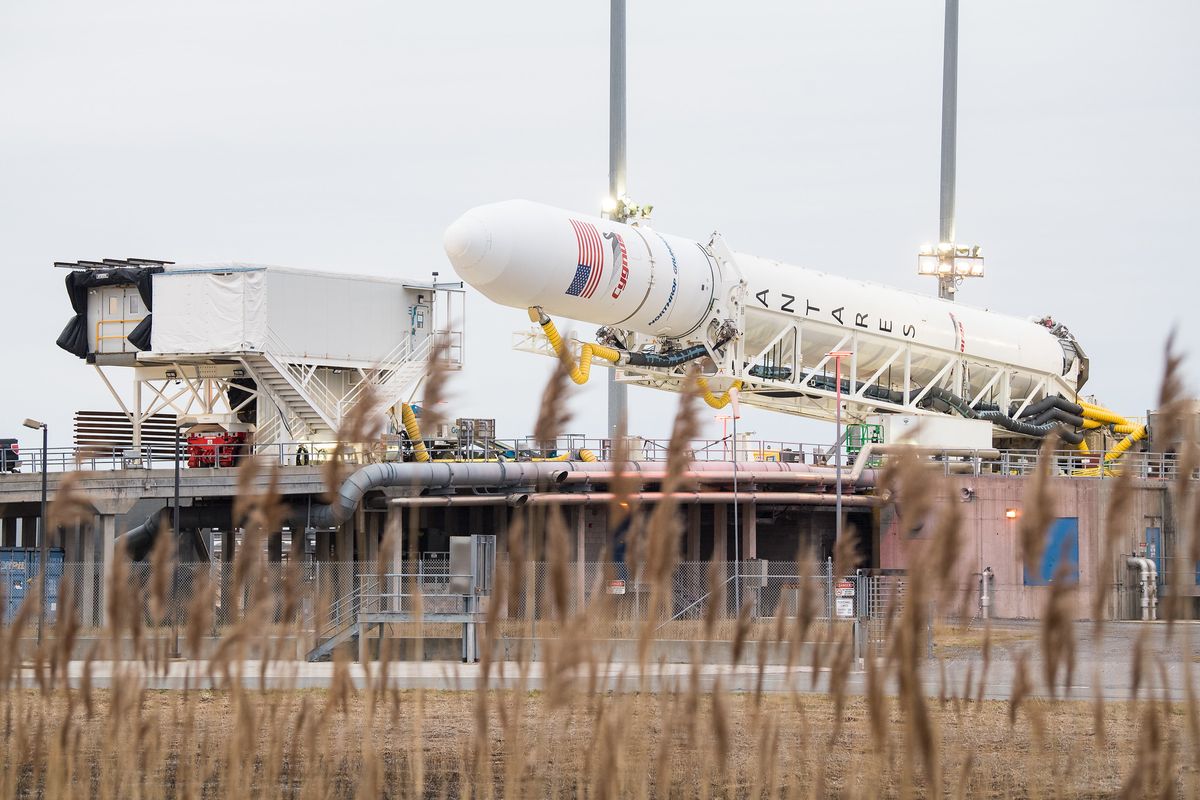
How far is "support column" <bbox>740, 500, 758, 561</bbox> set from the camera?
40188 millimetres

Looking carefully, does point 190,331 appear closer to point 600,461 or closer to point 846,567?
point 600,461

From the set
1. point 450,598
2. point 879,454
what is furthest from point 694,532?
point 450,598

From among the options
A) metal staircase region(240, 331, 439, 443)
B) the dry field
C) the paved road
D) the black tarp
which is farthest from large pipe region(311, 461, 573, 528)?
the dry field

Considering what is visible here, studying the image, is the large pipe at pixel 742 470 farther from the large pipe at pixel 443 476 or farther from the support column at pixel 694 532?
the support column at pixel 694 532

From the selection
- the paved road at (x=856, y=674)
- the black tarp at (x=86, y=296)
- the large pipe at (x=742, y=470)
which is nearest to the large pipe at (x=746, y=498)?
the large pipe at (x=742, y=470)

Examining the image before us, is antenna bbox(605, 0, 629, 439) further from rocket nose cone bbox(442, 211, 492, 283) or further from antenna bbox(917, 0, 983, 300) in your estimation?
rocket nose cone bbox(442, 211, 492, 283)

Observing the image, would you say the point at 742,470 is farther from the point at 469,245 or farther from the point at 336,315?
the point at 336,315

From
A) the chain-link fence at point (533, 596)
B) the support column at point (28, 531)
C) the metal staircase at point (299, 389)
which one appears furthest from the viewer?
the support column at point (28, 531)

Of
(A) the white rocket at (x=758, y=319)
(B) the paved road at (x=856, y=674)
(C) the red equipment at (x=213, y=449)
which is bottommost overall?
(B) the paved road at (x=856, y=674)

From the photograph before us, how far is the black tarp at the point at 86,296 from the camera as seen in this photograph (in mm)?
44125

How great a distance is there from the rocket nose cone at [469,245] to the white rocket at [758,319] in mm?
29

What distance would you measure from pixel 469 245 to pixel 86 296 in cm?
1687

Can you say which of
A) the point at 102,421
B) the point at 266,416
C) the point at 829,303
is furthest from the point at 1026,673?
the point at 102,421

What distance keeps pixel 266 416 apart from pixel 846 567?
126 feet
